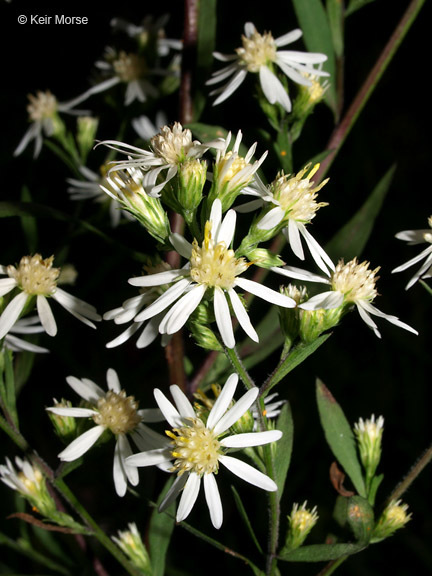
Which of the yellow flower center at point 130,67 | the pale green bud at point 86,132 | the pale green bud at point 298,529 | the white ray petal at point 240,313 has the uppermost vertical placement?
the yellow flower center at point 130,67

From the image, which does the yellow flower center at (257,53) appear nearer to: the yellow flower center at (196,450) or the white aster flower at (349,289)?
the white aster flower at (349,289)

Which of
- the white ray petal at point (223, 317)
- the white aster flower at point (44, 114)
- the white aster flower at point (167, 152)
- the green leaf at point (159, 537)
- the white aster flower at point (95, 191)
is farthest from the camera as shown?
the white aster flower at point (44, 114)

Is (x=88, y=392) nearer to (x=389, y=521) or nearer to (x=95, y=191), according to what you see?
(x=389, y=521)

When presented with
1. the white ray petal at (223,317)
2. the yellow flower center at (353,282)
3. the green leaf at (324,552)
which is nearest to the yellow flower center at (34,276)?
the white ray petal at (223,317)

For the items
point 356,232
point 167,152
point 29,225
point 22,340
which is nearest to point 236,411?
point 167,152

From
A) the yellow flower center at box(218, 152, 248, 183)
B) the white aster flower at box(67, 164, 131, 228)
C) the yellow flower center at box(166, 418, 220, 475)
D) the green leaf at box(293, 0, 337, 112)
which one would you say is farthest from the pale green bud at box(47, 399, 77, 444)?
the green leaf at box(293, 0, 337, 112)

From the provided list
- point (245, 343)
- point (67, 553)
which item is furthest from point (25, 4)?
point (67, 553)
